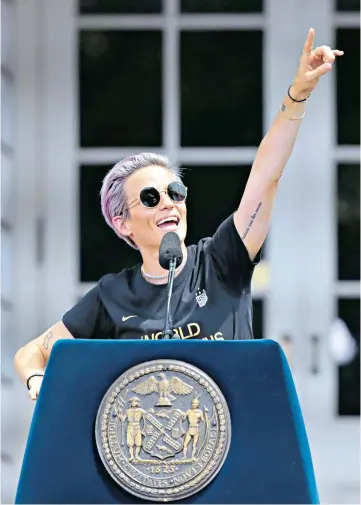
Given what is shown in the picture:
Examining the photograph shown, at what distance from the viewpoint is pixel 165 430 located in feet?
5.62

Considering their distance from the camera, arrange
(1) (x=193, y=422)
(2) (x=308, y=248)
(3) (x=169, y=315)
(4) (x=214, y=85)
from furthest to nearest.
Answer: (4) (x=214, y=85) < (2) (x=308, y=248) < (3) (x=169, y=315) < (1) (x=193, y=422)

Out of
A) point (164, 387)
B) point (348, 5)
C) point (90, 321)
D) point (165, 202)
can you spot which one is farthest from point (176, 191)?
point (348, 5)

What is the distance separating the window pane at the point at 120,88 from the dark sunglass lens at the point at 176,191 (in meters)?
2.12

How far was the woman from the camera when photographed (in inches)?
82.5

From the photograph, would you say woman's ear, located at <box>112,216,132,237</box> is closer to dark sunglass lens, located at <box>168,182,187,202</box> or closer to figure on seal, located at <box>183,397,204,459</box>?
dark sunglass lens, located at <box>168,182,187,202</box>

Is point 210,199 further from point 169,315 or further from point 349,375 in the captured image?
point 169,315

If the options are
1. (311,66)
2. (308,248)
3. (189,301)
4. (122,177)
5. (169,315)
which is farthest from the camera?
(308,248)

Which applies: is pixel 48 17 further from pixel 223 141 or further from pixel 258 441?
pixel 258 441

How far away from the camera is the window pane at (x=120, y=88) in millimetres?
4250

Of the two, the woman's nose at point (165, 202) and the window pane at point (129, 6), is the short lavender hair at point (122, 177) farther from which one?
the window pane at point (129, 6)

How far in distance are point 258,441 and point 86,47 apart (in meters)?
2.76

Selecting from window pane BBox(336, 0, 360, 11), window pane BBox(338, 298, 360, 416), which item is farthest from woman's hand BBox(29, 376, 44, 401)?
window pane BBox(336, 0, 360, 11)

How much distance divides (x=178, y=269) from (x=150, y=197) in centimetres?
14

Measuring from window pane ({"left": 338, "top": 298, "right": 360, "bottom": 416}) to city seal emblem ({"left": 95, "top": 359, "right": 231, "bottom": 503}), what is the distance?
8.16 feet
